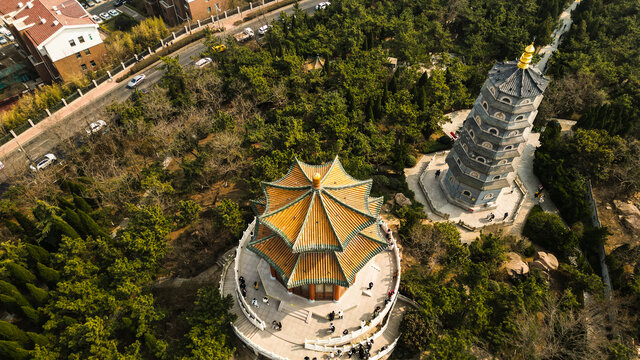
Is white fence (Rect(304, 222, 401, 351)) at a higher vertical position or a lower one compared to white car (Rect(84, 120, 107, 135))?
lower

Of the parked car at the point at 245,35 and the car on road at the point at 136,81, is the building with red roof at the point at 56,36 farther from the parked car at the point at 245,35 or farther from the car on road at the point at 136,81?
the parked car at the point at 245,35

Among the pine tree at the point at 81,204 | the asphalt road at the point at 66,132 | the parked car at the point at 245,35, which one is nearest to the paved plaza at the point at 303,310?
the pine tree at the point at 81,204

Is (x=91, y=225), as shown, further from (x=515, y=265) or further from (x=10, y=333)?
(x=515, y=265)

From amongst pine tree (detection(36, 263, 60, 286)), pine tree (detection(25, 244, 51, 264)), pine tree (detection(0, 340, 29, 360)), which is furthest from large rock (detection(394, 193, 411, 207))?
pine tree (detection(0, 340, 29, 360))

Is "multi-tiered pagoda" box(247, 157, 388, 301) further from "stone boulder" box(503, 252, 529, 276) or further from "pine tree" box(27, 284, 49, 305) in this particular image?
"pine tree" box(27, 284, 49, 305)

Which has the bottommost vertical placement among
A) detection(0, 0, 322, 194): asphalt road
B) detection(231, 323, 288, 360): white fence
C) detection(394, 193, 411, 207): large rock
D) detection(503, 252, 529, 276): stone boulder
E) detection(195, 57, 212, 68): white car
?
detection(503, 252, 529, 276): stone boulder

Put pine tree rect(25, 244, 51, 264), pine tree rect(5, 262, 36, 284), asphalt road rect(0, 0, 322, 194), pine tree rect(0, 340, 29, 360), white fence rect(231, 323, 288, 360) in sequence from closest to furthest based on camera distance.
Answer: pine tree rect(0, 340, 29, 360) < white fence rect(231, 323, 288, 360) < pine tree rect(5, 262, 36, 284) < pine tree rect(25, 244, 51, 264) < asphalt road rect(0, 0, 322, 194)

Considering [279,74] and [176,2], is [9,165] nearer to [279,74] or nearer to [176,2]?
[279,74]
